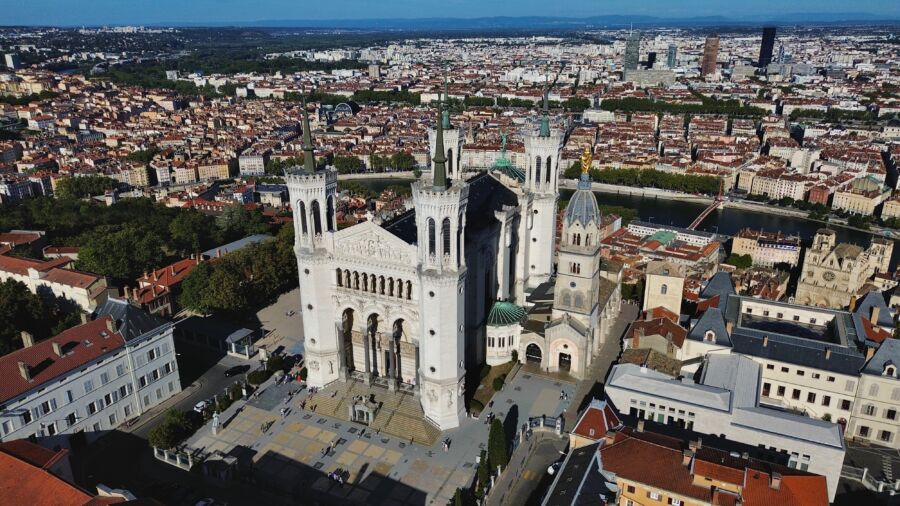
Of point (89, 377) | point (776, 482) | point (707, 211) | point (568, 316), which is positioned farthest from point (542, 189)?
point (707, 211)

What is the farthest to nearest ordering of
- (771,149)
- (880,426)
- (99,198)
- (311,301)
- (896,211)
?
(771,149) → (99,198) → (896,211) → (311,301) → (880,426)

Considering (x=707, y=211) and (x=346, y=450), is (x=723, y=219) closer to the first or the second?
(x=707, y=211)

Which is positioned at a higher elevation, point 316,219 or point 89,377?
point 316,219

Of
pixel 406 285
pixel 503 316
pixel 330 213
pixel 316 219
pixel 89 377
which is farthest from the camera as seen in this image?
pixel 503 316

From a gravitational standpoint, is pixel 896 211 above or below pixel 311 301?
below

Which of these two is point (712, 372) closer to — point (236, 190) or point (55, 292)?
point (55, 292)

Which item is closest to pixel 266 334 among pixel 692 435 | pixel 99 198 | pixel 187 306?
pixel 187 306

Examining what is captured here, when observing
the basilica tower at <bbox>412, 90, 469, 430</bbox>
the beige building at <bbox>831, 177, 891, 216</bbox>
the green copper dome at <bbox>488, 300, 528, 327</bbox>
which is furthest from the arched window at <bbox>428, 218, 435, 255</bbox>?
the beige building at <bbox>831, 177, 891, 216</bbox>

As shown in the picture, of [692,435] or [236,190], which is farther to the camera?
[236,190]

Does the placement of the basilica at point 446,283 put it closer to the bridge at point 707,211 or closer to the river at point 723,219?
the bridge at point 707,211
